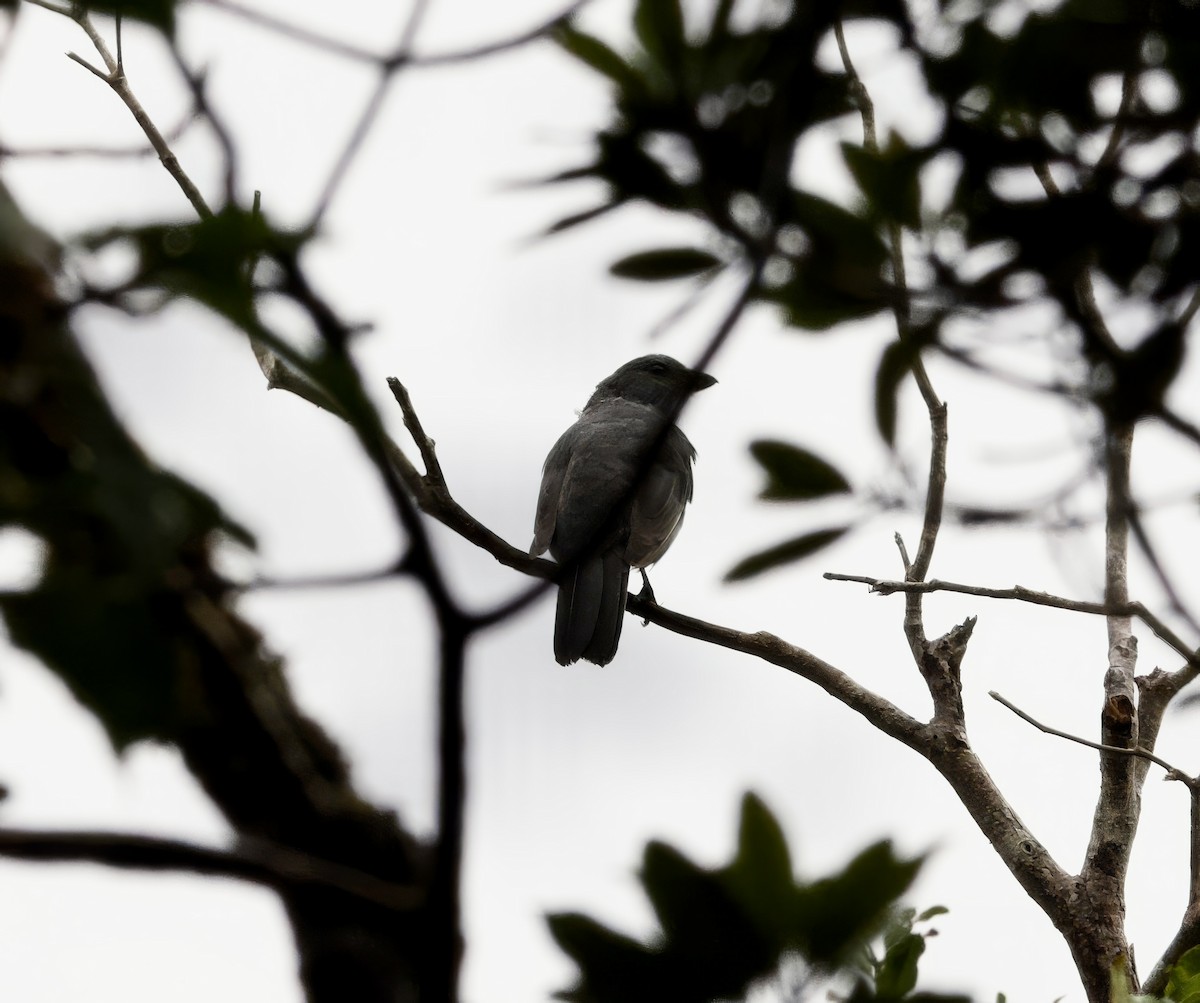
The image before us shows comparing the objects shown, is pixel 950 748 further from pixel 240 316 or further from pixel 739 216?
pixel 240 316

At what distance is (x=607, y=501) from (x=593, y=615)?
2.07 feet

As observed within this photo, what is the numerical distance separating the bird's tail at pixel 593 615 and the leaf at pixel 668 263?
3.71m

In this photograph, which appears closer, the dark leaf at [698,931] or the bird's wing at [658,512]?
the dark leaf at [698,931]

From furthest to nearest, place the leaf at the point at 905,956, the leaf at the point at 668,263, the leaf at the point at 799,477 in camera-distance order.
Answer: the leaf at the point at 905,956 → the leaf at the point at 799,477 → the leaf at the point at 668,263

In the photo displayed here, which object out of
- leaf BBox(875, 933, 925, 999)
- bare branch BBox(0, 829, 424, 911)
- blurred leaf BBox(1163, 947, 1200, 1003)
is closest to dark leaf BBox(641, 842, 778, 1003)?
bare branch BBox(0, 829, 424, 911)

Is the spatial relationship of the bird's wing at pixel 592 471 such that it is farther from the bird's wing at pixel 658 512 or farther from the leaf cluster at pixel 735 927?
the leaf cluster at pixel 735 927

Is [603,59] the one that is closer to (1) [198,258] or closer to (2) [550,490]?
(1) [198,258]

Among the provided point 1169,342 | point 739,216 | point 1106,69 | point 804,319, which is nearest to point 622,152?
point 739,216

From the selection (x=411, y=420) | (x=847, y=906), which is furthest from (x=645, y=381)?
(x=847, y=906)

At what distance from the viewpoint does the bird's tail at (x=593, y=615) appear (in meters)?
5.14

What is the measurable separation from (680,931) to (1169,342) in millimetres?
716

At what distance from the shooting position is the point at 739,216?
1.26 meters

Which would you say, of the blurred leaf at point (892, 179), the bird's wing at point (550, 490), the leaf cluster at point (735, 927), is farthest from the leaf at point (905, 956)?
the bird's wing at point (550, 490)

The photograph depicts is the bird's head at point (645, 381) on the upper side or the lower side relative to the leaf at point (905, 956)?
upper
